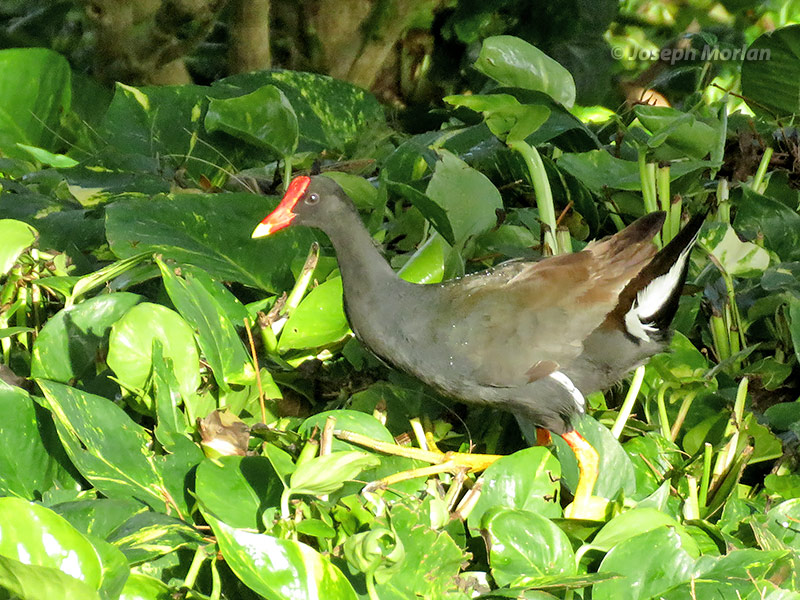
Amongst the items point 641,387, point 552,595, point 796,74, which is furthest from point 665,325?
point 796,74

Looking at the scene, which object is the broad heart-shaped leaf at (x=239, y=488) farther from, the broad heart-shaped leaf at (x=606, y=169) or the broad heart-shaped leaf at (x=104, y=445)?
the broad heart-shaped leaf at (x=606, y=169)

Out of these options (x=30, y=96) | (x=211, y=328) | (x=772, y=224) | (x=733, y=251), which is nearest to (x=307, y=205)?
(x=211, y=328)

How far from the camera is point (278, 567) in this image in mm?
685

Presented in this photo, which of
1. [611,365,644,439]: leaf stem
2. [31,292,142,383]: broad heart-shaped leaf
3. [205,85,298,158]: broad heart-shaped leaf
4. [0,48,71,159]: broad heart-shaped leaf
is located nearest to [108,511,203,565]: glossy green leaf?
[31,292,142,383]: broad heart-shaped leaf

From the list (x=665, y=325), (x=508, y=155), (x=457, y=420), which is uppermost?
(x=508, y=155)

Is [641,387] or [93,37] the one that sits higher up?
[93,37]

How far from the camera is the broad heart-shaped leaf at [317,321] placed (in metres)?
1.00

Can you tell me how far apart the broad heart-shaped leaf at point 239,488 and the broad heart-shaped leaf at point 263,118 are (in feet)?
1.84

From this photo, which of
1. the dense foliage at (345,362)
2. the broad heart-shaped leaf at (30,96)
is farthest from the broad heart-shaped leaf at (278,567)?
the broad heart-shaped leaf at (30,96)

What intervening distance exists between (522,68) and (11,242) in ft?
2.16

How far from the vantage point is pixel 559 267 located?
1028 millimetres

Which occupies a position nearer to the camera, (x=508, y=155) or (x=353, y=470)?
(x=353, y=470)

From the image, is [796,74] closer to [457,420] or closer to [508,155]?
[508,155]

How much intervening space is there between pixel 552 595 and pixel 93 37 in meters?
1.60
